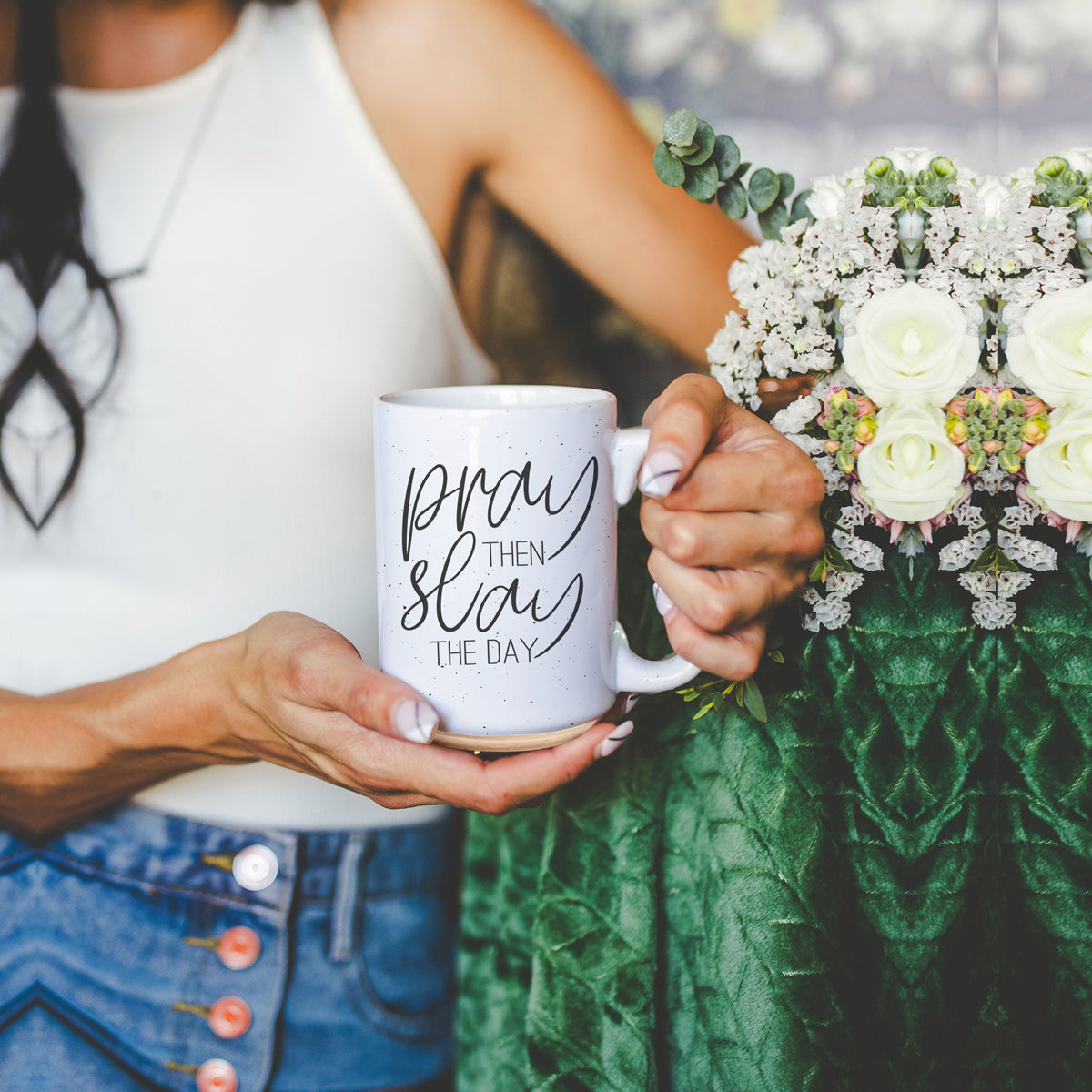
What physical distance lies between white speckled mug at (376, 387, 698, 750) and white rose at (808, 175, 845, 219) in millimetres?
241

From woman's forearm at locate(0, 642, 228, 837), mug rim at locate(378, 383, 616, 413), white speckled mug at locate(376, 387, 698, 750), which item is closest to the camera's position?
white speckled mug at locate(376, 387, 698, 750)

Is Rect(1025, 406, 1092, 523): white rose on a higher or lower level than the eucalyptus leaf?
lower

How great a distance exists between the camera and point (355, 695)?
64 cm

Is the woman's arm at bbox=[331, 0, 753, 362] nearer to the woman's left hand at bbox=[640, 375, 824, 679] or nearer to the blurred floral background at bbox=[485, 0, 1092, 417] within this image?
the blurred floral background at bbox=[485, 0, 1092, 417]

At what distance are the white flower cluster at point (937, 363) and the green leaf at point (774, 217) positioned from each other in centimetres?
6

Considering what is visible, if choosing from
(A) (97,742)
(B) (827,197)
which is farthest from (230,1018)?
(B) (827,197)

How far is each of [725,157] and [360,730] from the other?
20.5 inches

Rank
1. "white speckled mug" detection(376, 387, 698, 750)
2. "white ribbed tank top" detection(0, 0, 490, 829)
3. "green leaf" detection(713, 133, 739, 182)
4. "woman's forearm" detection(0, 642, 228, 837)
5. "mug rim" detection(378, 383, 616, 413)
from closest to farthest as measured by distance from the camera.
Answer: "white speckled mug" detection(376, 387, 698, 750) → "mug rim" detection(378, 383, 616, 413) → "green leaf" detection(713, 133, 739, 182) → "woman's forearm" detection(0, 642, 228, 837) → "white ribbed tank top" detection(0, 0, 490, 829)

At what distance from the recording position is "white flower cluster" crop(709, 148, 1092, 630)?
659 mm

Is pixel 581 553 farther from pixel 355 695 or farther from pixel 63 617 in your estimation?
pixel 63 617

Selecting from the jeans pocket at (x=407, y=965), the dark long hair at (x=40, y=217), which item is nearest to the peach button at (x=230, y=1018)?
the jeans pocket at (x=407, y=965)

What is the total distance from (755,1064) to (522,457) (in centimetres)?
50

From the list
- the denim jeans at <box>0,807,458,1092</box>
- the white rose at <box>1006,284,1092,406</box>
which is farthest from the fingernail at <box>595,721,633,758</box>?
the denim jeans at <box>0,807,458,1092</box>

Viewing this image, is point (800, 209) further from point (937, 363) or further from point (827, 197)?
point (937, 363)
